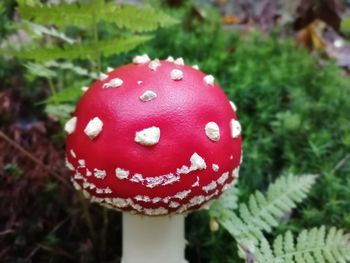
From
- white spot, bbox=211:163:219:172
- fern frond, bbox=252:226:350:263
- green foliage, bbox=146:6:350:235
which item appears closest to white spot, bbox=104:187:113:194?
white spot, bbox=211:163:219:172

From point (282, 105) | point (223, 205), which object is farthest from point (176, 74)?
point (282, 105)

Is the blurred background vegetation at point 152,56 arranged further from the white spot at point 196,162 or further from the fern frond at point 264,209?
the white spot at point 196,162

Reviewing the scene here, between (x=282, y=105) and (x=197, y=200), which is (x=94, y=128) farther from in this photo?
(x=282, y=105)

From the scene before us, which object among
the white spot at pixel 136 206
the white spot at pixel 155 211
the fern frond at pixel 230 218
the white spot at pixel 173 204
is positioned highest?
the white spot at pixel 173 204

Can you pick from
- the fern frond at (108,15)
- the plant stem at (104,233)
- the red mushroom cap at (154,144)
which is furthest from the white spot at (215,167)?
the plant stem at (104,233)

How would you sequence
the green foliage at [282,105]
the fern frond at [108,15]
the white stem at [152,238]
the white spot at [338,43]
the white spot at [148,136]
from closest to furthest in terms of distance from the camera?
the white spot at [148,136]
the fern frond at [108,15]
the white stem at [152,238]
the green foliage at [282,105]
the white spot at [338,43]

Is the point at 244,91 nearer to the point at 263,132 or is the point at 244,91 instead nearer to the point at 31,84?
the point at 263,132

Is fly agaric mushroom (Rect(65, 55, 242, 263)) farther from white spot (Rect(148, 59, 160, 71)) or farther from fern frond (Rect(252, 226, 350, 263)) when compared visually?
fern frond (Rect(252, 226, 350, 263))
